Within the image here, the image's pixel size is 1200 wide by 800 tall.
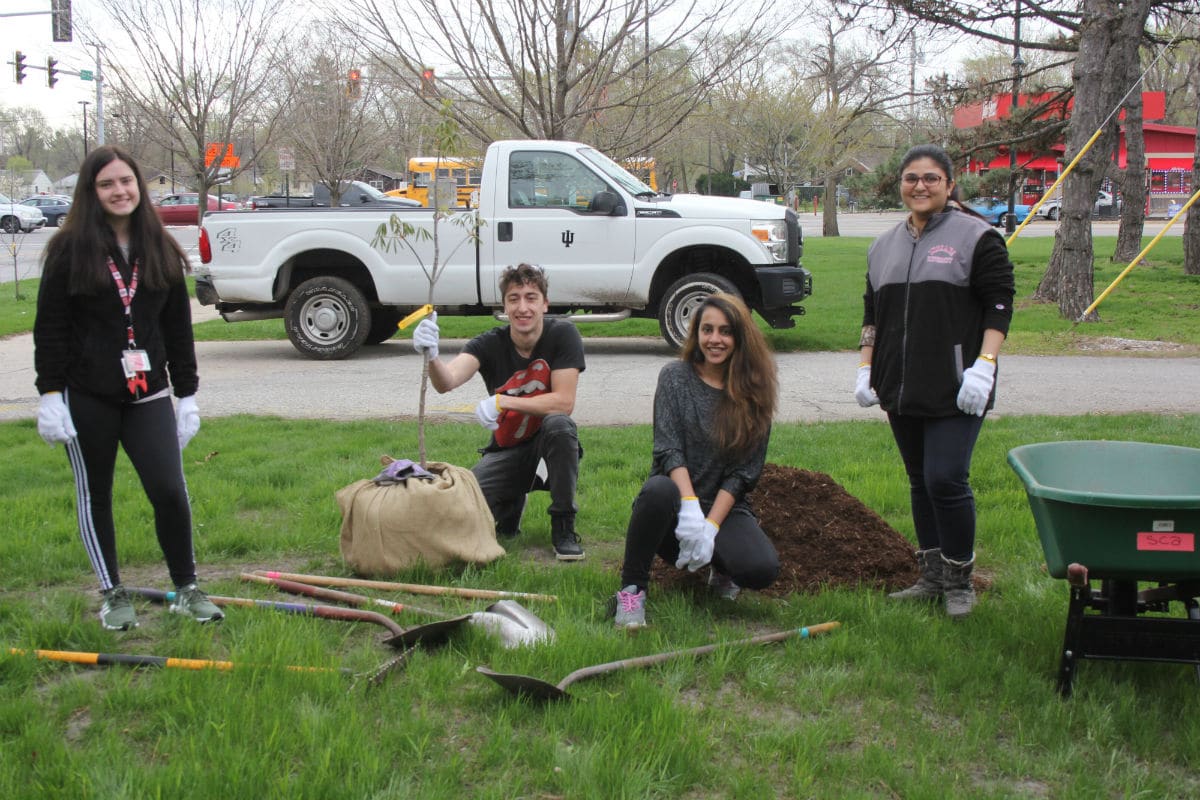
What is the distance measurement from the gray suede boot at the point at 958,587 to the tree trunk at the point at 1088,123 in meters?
10.8

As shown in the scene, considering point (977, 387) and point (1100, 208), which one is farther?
point (1100, 208)

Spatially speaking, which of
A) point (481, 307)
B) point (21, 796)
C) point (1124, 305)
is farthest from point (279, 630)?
point (1124, 305)

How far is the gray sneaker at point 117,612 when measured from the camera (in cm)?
410

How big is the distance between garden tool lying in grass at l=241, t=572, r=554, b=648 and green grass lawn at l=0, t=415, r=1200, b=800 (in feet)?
0.19

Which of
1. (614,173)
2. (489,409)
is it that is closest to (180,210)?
(614,173)

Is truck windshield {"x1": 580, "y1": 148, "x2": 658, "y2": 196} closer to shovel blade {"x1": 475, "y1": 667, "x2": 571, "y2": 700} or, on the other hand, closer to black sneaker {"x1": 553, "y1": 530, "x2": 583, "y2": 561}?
black sneaker {"x1": 553, "y1": 530, "x2": 583, "y2": 561}

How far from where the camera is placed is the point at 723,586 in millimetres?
4594

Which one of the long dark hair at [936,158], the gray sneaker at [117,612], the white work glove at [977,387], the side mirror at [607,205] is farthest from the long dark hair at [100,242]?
the side mirror at [607,205]

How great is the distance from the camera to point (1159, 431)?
772 cm

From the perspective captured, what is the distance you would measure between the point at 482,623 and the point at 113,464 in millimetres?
1457

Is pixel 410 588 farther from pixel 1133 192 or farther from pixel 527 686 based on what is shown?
pixel 1133 192

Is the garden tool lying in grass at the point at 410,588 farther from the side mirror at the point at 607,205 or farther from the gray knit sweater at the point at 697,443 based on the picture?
the side mirror at the point at 607,205

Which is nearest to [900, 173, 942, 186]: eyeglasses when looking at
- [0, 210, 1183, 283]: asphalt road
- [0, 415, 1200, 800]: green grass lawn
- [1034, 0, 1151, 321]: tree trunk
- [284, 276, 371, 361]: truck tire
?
[0, 415, 1200, 800]: green grass lawn

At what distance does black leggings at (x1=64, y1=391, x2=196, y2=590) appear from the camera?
403 centimetres
